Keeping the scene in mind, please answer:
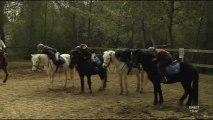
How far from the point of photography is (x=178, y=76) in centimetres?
1143

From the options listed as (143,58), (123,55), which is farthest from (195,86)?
(123,55)

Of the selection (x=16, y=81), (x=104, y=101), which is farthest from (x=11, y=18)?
(x=104, y=101)

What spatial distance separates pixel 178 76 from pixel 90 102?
2614 millimetres

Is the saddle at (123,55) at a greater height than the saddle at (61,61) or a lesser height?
greater

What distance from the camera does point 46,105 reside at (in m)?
11.6

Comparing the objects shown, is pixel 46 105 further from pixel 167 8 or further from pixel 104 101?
pixel 167 8

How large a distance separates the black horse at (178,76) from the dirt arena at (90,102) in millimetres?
356

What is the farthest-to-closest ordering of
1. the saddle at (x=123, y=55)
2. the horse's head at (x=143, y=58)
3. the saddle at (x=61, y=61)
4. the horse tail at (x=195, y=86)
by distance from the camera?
the saddle at (x=61, y=61) → the saddle at (x=123, y=55) → the horse's head at (x=143, y=58) → the horse tail at (x=195, y=86)

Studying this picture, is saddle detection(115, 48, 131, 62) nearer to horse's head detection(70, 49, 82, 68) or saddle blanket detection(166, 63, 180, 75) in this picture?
horse's head detection(70, 49, 82, 68)

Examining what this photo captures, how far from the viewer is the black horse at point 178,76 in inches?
444

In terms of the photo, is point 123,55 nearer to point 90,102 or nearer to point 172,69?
point 90,102

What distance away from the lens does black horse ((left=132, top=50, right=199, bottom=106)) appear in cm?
1129

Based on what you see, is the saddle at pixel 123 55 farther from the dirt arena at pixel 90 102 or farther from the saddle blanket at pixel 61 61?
the saddle blanket at pixel 61 61

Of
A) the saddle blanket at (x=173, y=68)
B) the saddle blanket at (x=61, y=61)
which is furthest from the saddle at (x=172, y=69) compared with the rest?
the saddle blanket at (x=61, y=61)
